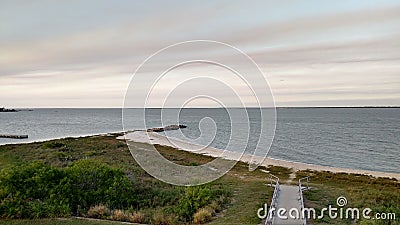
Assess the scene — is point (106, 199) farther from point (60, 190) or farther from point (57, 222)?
point (57, 222)

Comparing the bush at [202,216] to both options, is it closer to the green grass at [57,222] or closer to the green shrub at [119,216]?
the green shrub at [119,216]

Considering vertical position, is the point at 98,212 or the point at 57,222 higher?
the point at 57,222

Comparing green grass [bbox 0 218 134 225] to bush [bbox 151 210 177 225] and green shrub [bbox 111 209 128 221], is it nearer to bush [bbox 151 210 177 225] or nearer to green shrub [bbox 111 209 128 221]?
green shrub [bbox 111 209 128 221]

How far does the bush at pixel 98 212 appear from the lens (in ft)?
50.4

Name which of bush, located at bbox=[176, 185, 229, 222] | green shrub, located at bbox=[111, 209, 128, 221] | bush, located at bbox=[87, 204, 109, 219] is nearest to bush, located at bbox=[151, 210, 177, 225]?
bush, located at bbox=[176, 185, 229, 222]

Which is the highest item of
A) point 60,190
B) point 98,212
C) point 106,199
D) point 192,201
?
point 60,190

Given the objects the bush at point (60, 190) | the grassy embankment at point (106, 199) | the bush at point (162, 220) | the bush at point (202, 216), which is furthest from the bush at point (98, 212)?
the bush at point (202, 216)

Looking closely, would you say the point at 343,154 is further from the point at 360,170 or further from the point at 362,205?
the point at 362,205

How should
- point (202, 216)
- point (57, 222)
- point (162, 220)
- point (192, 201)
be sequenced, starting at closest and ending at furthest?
point (57, 222), point (162, 220), point (202, 216), point (192, 201)

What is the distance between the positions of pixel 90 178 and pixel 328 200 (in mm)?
11723

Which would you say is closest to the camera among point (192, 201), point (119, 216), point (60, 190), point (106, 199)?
point (119, 216)

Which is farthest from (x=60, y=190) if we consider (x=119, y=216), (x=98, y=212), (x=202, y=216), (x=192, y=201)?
(x=202, y=216)

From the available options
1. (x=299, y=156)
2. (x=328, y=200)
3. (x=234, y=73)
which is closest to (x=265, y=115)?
(x=234, y=73)

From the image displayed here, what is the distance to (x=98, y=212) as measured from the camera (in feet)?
51.1
